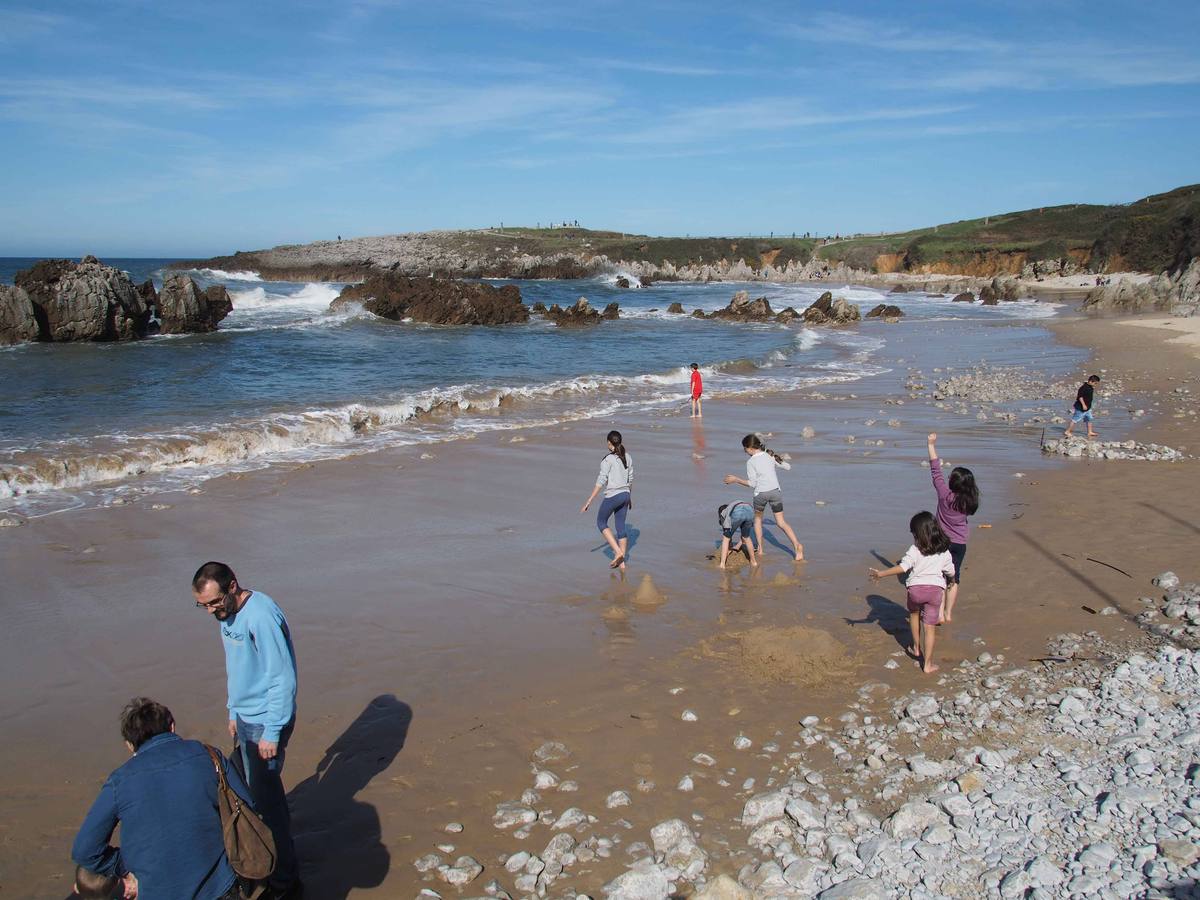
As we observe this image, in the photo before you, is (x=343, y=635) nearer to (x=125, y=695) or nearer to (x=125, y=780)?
(x=125, y=695)

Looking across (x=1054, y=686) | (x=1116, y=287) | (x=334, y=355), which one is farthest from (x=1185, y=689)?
(x=1116, y=287)

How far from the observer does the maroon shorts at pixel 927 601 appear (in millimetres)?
6359

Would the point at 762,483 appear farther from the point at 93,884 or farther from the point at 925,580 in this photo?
the point at 93,884

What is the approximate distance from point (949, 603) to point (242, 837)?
6.01 m

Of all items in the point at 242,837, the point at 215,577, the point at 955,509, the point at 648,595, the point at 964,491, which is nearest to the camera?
the point at 242,837

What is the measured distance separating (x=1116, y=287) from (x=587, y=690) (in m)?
51.0

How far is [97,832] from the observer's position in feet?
10.6

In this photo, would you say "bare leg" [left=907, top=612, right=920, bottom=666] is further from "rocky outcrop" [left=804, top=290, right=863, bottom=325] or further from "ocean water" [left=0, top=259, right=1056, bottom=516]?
"rocky outcrop" [left=804, top=290, right=863, bottom=325]

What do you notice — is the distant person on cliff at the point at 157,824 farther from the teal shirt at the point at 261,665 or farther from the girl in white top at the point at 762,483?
the girl in white top at the point at 762,483

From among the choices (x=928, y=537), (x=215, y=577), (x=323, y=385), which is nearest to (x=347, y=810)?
(x=215, y=577)

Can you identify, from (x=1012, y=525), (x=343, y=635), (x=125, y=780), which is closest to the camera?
(x=125, y=780)

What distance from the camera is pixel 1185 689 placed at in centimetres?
539

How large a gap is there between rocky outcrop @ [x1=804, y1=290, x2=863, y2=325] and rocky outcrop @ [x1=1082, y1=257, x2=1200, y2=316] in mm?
13123

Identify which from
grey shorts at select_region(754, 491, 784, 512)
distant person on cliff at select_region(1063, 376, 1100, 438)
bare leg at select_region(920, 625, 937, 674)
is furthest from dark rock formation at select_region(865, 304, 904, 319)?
bare leg at select_region(920, 625, 937, 674)
